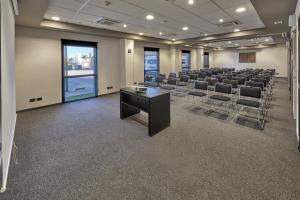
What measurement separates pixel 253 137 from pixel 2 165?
13.3 ft

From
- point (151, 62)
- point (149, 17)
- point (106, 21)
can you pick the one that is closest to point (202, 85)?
point (149, 17)

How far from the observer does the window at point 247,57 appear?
56.5ft

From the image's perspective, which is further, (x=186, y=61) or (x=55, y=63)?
(x=186, y=61)

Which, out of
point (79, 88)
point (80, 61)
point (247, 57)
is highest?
point (247, 57)

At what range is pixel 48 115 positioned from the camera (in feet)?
17.1

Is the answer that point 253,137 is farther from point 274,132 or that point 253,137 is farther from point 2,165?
point 2,165

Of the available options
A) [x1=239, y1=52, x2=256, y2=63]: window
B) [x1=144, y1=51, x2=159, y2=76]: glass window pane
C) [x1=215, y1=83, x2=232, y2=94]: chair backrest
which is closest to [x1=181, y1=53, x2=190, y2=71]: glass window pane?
[x1=144, y1=51, x2=159, y2=76]: glass window pane

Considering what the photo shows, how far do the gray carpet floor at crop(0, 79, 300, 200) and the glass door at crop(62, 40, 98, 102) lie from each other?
284cm

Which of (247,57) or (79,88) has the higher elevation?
(247,57)

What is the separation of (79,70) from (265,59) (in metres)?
16.4

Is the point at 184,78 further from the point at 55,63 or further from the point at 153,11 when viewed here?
the point at 55,63

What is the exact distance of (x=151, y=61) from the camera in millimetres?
11062

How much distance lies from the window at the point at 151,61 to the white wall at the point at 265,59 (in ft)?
35.9

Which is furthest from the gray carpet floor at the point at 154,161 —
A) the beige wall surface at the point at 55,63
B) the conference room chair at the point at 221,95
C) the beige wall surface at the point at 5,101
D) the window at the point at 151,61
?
the window at the point at 151,61
